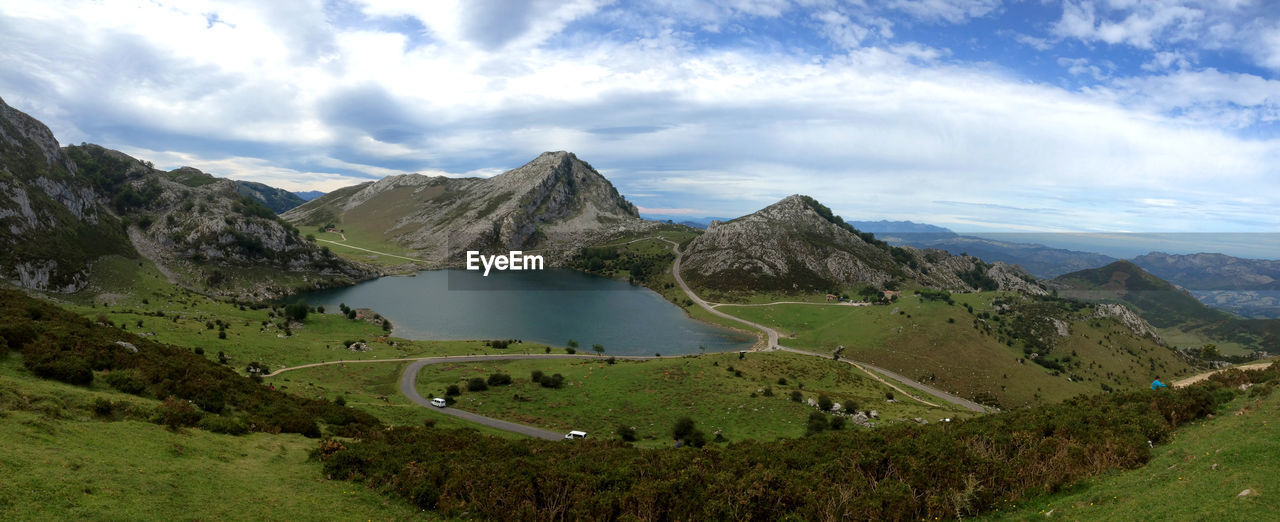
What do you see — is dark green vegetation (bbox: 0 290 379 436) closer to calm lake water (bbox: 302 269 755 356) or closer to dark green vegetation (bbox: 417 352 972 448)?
dark green vegetation (bbox: 417 352 972 448)

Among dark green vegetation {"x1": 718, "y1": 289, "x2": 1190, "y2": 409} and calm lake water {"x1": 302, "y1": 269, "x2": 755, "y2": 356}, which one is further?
calm lake water {"x1": 302, "y1": 269, "x2": 755, "y2": 356}

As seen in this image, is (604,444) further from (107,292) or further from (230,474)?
(107,292)

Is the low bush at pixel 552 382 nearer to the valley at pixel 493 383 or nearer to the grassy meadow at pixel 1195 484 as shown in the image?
the valley at pixel 493 383

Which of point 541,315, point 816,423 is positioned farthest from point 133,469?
point 541,315

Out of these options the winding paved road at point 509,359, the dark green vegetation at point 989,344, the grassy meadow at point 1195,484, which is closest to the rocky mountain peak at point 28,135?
the winding paved road at point 509,359

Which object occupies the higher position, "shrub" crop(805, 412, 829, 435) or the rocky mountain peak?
the rocky mountain peak

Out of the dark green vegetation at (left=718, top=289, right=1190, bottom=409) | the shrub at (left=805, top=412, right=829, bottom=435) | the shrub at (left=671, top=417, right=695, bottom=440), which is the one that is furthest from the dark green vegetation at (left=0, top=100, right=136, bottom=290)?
the dark green vegetation at (left=718, top=289, right=1190, bottom=409)
